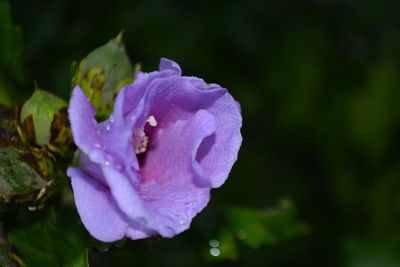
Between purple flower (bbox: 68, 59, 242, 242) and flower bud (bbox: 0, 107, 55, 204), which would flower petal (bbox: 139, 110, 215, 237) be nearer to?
purple flower (bbox: 68, 59, 242, 242)

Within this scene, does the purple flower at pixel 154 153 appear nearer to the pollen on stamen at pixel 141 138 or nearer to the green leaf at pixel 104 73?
the pollen on stamen at pixel 141 138

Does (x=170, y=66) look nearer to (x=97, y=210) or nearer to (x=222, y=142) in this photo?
(x=222, y=142)

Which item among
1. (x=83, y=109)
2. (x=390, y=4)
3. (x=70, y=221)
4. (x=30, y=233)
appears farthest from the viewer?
(x=390, y=4)

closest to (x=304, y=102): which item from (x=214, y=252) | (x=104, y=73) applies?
(x=214, y=252)

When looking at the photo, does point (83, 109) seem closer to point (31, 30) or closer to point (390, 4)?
point (31, 30)

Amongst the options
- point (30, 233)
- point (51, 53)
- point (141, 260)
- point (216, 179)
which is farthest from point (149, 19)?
point (216, 179)
